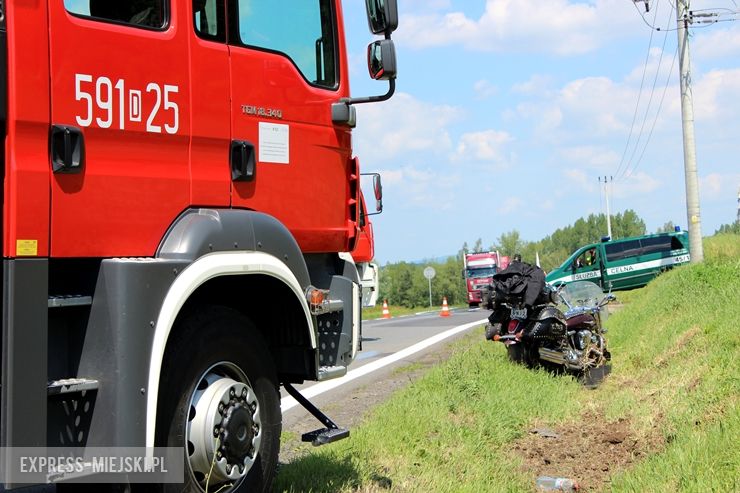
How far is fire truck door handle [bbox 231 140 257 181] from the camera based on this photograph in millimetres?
4426

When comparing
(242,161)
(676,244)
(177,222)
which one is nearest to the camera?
(177,222)

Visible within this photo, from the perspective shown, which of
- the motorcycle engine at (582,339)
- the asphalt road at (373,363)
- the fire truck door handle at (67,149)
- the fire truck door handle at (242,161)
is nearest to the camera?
the fire truck door handle at (67,149)

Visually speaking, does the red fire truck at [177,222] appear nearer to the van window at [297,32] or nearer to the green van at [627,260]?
the van window at [297,32]

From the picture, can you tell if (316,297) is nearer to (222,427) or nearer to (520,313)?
(222,427)

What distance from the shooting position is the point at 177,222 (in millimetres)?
4062

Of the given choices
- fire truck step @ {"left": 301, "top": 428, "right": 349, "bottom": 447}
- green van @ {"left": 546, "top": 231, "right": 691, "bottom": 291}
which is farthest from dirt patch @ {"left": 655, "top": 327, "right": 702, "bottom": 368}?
green van @ {"left": 546, "top": 231, "right": 691, "bottom": 291}

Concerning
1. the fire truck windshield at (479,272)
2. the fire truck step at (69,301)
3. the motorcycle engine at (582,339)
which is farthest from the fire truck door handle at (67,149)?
the fire truck windshield at (479,272)

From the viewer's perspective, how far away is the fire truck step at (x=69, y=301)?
11.2ft

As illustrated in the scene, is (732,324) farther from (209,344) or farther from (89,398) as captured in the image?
(89,398)

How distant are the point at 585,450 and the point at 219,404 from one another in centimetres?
415

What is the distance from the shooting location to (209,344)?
4.14m

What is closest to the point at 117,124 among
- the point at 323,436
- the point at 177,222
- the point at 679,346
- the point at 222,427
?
the point at 177,222

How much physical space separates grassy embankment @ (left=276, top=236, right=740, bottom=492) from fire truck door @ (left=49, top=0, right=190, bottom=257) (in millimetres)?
2074

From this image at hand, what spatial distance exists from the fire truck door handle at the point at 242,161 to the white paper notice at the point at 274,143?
10cm
